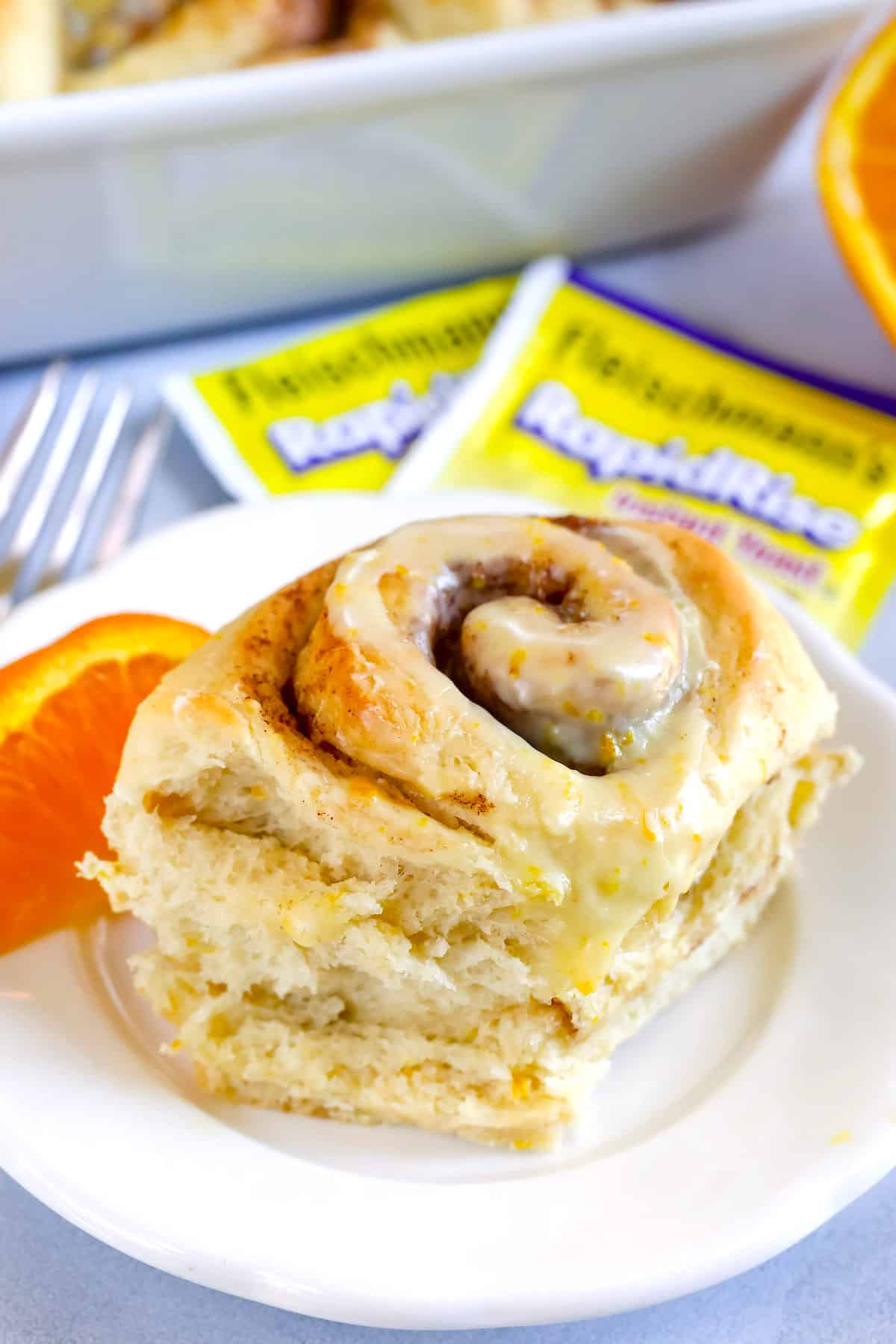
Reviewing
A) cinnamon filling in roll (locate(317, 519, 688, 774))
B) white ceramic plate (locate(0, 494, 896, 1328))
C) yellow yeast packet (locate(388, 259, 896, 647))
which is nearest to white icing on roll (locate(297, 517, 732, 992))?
cinnamon filling in roll (locate(317, 519, 688, 774))

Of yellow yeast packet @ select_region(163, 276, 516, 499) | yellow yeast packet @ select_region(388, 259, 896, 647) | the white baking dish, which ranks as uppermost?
the white baking dish

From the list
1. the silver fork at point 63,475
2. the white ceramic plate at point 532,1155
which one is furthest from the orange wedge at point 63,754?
the silver fork at point 63,475

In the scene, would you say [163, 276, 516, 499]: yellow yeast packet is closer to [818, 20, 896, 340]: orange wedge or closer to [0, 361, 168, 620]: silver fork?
[0, 361, 168, 620]: silver fork

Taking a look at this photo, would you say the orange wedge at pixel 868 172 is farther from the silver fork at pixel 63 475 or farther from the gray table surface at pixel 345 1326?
the gray table surface at pixel 345 1326

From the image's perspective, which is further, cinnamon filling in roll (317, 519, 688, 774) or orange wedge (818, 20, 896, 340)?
orange wedge (818, 20, 896, 340)

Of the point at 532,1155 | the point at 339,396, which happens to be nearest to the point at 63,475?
the point at 339,396

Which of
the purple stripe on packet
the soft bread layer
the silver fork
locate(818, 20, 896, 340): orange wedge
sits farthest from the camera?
the purple stripe on packet

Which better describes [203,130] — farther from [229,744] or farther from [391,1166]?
[391,1166]

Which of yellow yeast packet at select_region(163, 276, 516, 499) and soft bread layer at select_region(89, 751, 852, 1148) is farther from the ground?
soft bread layer at select_region(89, 751, 852, 1148)
